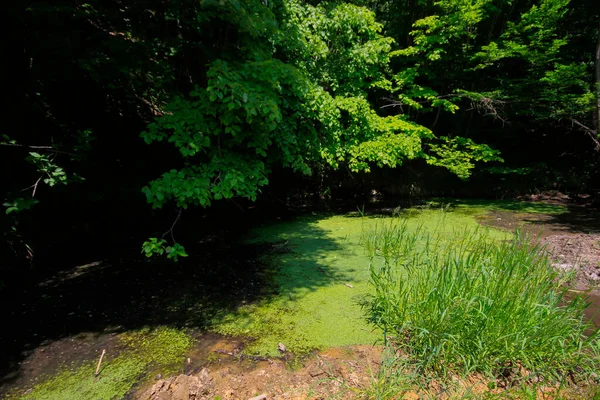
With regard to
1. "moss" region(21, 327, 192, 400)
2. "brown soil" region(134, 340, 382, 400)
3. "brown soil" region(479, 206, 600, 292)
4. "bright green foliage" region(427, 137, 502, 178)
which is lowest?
"brown soil" region(134, 340, 382, 400)

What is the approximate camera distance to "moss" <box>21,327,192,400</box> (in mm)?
1543

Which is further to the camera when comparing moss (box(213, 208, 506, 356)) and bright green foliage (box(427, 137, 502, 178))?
bright green foliage (box(427, 137, 502, 178))

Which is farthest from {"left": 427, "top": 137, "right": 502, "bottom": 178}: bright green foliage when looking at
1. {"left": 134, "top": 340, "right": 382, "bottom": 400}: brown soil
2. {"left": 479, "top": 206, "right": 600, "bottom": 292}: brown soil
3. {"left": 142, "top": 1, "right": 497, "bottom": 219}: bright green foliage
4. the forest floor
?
{"left": 134, "top": 340, "right": 382, "bottom": 400}: brown soil

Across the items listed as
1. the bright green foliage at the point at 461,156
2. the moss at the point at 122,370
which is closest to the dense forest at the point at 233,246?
the moss at the point at 122,370

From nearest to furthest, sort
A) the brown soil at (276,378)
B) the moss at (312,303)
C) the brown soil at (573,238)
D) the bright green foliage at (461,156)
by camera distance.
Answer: the brown soil at (276,378) → the moss at (312,303) → the brown soil at (573,238) → the bright green foliage at (461,156)

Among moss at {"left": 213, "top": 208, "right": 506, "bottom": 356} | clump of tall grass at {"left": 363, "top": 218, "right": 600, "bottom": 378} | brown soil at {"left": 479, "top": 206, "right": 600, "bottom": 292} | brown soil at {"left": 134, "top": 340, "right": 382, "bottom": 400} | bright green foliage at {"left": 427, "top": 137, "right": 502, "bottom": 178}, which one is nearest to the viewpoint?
brown soil at {"left": 134, "top": 340, "right": 382, "bottom": 400}

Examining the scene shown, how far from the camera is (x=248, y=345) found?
74.1 inches

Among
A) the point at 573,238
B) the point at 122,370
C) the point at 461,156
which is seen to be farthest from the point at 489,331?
the point at 461,156

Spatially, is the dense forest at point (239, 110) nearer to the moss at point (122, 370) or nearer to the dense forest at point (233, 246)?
the dense forest at point (233, 246)

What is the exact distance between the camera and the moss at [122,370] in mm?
1543

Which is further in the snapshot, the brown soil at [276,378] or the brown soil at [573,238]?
the brown soil at [573,238]

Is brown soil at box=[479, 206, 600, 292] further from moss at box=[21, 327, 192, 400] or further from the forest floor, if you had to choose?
moss at box=[21, 327, 192, 400]

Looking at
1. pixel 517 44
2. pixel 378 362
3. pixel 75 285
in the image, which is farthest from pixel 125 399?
pixel 517 44

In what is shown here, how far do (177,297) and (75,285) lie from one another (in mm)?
1158
